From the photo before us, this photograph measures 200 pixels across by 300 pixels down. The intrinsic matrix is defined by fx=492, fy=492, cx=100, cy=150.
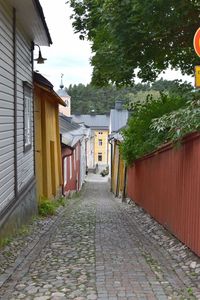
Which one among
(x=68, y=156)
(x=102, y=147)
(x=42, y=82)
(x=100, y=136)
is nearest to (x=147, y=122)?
(x=42, y=82)

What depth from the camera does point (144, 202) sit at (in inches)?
545

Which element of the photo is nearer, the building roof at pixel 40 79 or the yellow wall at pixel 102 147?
the building roof at pixel 40 79

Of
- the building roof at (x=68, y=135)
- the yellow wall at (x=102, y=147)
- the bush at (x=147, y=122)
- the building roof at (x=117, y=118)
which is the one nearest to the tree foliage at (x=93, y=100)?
the yellow wall at (x=102, y=147)

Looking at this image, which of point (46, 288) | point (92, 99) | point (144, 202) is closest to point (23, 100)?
point (144, 202)

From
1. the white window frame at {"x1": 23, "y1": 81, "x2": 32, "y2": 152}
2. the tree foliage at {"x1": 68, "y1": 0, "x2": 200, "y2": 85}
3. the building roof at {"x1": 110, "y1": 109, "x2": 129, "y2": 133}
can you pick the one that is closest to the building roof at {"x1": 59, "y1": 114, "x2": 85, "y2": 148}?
the tree foliage at {"x1": 68, "y1": 0, "x2": 200, "y2": 85}

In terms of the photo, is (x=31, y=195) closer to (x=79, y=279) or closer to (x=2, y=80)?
(x=2, y=80)

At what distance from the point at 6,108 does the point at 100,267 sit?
346 cm

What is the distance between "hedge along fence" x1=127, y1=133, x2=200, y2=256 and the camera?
271 inches

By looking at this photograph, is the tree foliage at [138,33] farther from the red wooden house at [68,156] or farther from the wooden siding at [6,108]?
the red wooden house at [68,156]

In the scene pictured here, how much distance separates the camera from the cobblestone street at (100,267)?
5176 millimetres

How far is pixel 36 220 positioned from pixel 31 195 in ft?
1.96

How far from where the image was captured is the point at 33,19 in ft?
32.0

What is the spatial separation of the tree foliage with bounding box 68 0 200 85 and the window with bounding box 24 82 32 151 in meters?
1.80

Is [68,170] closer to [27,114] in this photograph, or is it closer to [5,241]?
[27,114]
